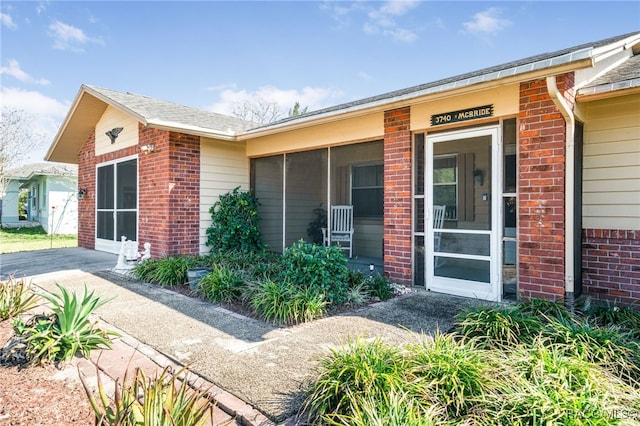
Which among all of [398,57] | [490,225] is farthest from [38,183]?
[490,225]

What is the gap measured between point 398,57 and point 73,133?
9655 millimetres

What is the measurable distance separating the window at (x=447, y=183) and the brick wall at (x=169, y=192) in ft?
16.4

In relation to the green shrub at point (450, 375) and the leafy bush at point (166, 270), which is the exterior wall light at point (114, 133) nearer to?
the leafy bush at point (166, 270)

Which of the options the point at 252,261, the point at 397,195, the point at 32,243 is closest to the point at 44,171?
the point at 32,243

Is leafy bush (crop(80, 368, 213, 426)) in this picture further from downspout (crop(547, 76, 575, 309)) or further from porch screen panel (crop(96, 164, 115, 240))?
porch screen panel (crop(96, 164, 115, 240))

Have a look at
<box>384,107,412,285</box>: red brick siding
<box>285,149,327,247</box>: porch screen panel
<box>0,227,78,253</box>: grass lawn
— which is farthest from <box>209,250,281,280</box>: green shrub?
<box>0,227,78,253</box>: grass lawn

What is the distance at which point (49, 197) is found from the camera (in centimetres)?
2036

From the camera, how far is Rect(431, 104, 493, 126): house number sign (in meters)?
4.88

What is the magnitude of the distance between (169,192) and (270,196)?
82.8 inches

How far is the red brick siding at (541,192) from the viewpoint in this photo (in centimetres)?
431

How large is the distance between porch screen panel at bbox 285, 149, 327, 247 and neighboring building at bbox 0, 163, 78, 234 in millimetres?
15288

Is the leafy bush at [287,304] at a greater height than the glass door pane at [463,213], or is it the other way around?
the glass door pane at [463,213]

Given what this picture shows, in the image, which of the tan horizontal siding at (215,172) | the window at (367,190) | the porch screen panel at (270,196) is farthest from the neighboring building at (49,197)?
the window at (367,190)

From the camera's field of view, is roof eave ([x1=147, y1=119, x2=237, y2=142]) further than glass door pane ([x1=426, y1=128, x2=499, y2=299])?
Yes
